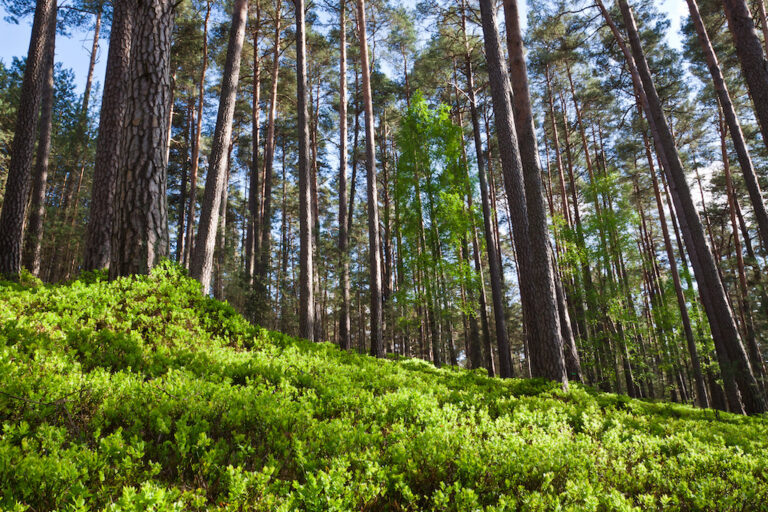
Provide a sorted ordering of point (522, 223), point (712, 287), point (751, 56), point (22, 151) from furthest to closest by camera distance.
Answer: point (712, 287), point (22, 151), point (522, 223), point (751, 56)

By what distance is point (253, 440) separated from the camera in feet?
9.07

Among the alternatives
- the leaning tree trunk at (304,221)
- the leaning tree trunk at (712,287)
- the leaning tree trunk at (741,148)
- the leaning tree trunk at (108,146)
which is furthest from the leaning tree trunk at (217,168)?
the leaning tree trunk at (741,148)

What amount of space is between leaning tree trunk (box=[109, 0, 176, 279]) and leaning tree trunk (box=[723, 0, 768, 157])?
9.56 m

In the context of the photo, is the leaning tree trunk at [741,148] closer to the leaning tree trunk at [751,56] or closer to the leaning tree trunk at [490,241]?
the leaning tree trunk at [751,56]

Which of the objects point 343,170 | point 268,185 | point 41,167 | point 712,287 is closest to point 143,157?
point 41,167

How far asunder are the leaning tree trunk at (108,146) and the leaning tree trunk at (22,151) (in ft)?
6.03

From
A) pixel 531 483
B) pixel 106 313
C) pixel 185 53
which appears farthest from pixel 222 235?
pixel 531 483

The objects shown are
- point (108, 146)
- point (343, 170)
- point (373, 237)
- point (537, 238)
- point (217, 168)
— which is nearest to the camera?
point (537, 238)

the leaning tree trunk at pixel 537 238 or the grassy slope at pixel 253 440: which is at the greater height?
the leaning tree trunk at pixel 537 238

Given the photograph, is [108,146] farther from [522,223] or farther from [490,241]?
[490,241]

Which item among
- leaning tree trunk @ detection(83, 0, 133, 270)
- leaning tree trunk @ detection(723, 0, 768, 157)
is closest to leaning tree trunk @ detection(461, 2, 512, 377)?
leaning tree trunk @ detection(723, 0, 768, 157)

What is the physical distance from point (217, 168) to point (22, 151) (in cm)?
424

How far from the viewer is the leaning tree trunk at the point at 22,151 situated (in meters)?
7.84

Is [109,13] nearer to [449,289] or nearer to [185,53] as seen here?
[185,53]
